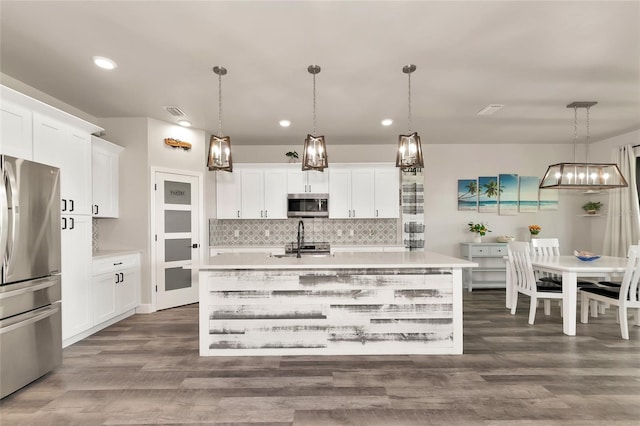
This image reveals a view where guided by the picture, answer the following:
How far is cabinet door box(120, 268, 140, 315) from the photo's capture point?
13.4ft

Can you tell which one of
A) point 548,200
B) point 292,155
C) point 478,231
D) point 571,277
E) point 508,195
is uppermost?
point 292,155

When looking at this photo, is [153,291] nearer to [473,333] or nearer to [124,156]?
[124,156]

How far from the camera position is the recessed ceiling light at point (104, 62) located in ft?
9.68

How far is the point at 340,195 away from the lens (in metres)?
5.87

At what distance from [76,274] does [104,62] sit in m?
2.10

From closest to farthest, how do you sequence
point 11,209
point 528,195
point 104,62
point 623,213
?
point 11,209 < point 104,62 < point 623,213 < point 528,195

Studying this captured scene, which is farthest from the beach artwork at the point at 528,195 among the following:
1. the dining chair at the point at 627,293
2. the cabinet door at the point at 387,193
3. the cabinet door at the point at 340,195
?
the cabinet door at the point at 340,195

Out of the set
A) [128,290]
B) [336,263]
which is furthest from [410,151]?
[128,290]

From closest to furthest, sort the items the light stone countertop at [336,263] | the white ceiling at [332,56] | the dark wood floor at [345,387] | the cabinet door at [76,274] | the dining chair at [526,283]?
the dark wood floor at [345,387], the white ceiling at [332,56], the light stone countertop at [336,263], the cabinet door at [76,274], the dining chair at [526,283]

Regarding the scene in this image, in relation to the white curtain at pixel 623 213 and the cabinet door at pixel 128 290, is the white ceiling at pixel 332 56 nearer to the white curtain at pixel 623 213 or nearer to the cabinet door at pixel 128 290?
the white curtain at pixel 623 213

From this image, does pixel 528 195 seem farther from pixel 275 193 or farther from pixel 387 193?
pixel 275 193

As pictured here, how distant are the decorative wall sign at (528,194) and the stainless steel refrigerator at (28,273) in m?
6.95

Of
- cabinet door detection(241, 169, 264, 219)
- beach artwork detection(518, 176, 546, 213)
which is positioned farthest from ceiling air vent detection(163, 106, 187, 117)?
beach artwork detection(518, 176, 546, 213)

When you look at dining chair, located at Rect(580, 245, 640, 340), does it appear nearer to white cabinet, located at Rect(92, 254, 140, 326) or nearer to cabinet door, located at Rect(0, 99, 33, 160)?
white cabinet, located at Rect(92, 254, 140, 326)
